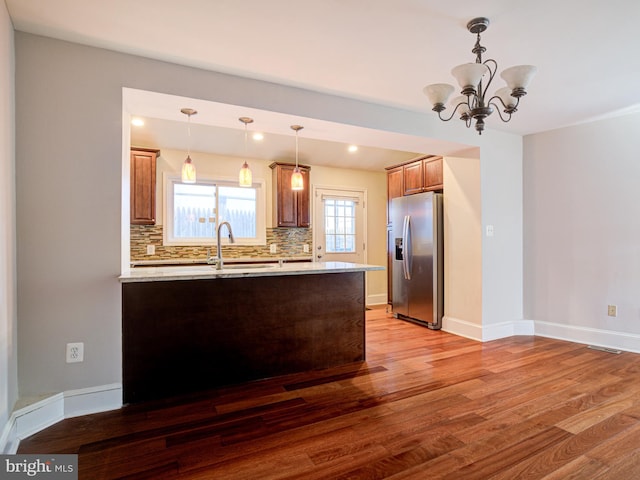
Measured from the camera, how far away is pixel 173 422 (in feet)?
6.81

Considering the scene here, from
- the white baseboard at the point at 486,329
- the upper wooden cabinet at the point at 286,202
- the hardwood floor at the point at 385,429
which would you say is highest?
the upper wooden cabinet at the point at 286,202

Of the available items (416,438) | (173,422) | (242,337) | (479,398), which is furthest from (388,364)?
(173,422)

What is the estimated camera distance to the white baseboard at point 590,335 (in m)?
3.37

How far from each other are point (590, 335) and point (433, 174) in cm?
250

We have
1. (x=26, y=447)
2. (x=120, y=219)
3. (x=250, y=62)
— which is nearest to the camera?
(x=26, y=447)

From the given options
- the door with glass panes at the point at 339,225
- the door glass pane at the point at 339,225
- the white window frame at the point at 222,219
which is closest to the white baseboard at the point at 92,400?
the white window frame at the point at 222,219

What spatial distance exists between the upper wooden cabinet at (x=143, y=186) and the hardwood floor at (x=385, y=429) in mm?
2679

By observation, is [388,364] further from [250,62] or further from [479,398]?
[250,62]

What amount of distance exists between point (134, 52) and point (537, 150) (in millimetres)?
4201

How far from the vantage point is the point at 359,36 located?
2.10 meters

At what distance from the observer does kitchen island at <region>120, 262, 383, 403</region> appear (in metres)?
2.35

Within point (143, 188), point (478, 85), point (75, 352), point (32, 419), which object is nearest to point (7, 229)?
point (75, 352)

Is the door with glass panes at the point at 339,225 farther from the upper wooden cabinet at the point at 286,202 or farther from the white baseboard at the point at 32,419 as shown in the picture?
the white baseboard at the point at 32,419

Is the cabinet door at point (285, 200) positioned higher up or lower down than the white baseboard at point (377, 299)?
higher up
